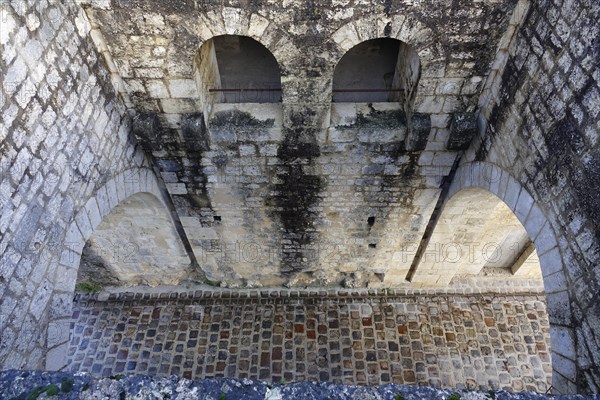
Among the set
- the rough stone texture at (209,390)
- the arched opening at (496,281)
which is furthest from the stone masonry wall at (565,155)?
the arched opening at (496,281)

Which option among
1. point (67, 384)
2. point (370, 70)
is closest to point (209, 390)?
point (67, 384)

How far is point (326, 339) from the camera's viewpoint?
634 centimetres

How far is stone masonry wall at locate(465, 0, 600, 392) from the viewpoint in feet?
9.16

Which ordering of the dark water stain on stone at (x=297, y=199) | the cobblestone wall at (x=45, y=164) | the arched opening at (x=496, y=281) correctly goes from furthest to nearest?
1. the arched opening at (x=496, y=281)
2. the dark water stain on stone at (x=297, y=199)
3. the cobblestone wall at (x=45, y=164)

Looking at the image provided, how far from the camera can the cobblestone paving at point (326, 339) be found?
6.03 m

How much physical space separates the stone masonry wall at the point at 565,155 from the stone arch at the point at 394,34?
72 centimetres

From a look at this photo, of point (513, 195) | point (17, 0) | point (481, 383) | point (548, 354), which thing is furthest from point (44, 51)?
point (548, 354)

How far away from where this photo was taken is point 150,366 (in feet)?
20.1

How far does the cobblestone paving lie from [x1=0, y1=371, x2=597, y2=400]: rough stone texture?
4.21 metres

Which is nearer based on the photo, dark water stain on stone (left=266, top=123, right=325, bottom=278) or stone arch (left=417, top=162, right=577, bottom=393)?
stone arch (left=417, top=162, right=577, bottom=393)

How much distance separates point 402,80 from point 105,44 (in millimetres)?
3037

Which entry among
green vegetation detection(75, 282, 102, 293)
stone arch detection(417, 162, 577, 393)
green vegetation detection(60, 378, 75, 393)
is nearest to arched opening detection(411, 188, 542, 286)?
stone arch detection(417, 162, 577, 393)

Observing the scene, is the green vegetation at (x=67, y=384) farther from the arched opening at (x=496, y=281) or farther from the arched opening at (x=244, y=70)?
the arched opening at (x=496, y=281)

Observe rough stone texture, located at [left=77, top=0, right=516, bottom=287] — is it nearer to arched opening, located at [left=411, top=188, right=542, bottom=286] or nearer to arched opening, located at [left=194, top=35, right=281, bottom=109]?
arched opening, located at [left=194, top=35, right=281, bottom=109]
